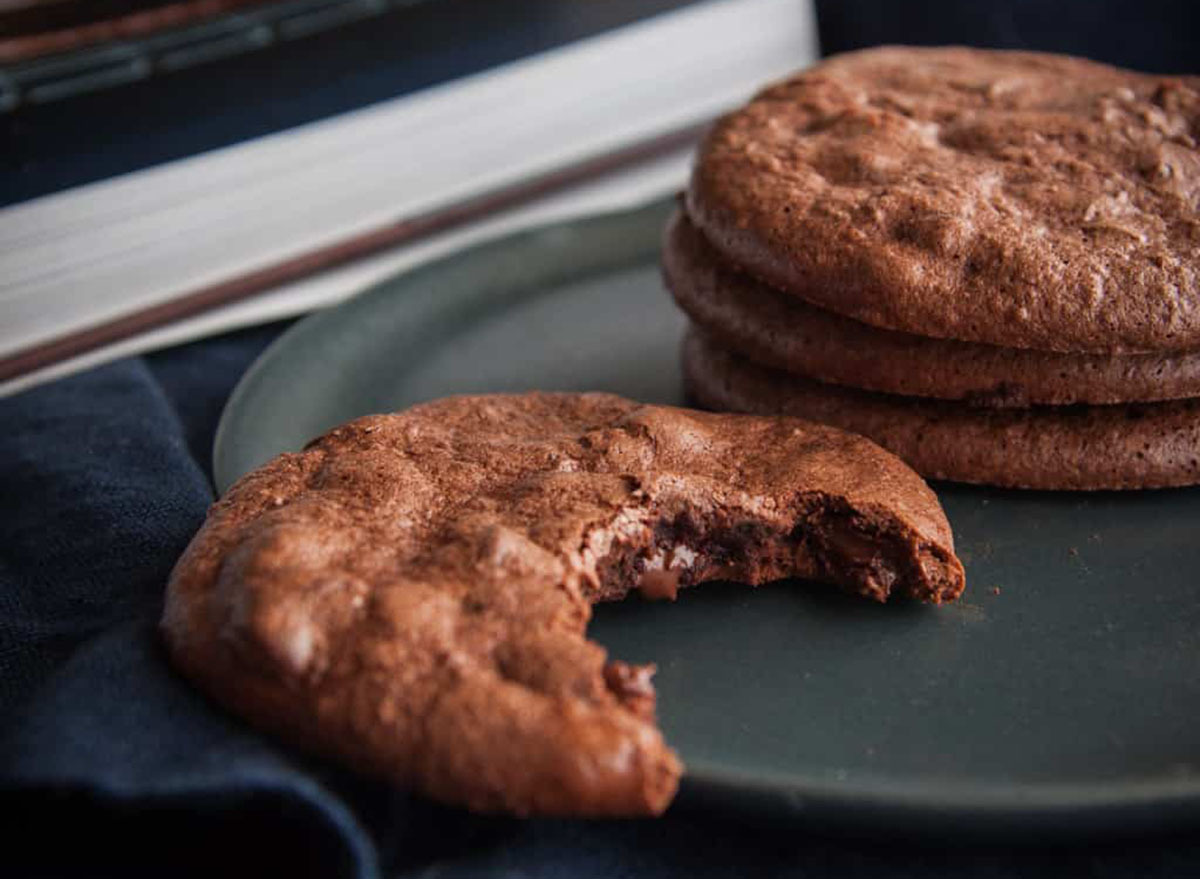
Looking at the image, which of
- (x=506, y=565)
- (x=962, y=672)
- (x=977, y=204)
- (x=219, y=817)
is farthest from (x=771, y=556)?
(x=219, y=817)

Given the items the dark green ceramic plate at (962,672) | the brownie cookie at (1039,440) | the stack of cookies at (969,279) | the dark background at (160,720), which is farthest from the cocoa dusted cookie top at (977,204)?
the dark background at (160,720)

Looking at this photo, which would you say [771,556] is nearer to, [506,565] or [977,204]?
[506,565]

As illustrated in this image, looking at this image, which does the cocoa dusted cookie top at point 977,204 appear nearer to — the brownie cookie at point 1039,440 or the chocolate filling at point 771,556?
the brownie cookie at point 1039,440

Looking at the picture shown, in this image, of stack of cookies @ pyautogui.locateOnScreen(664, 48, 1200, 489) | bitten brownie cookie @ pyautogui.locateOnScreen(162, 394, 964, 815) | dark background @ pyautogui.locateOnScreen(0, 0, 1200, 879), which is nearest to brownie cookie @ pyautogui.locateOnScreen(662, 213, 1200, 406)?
stack of cookies @ pyautogui.locateOnScreen(664, 48, 1200, 489)

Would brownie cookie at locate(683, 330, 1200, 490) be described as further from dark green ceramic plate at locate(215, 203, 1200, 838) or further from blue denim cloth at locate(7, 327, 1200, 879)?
blue denim cloth at locate(7, 327, 1200, 879)

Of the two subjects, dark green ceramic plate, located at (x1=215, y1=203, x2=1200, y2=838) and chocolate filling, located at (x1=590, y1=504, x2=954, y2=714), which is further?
chocolate filling, located at (x1=590, y1=504, x2=954, y2=714)

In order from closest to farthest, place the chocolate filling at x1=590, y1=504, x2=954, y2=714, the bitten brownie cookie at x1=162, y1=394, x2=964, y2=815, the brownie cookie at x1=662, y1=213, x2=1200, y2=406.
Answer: the bitten brownie cookie at x1=162, y1=394, x2=964, y2=815 < the chocolate filling at x1=590, y1=504, x2=954, y2=714 < the brownie cookie at x1=662, y1=213, x2=1200, y2=406
